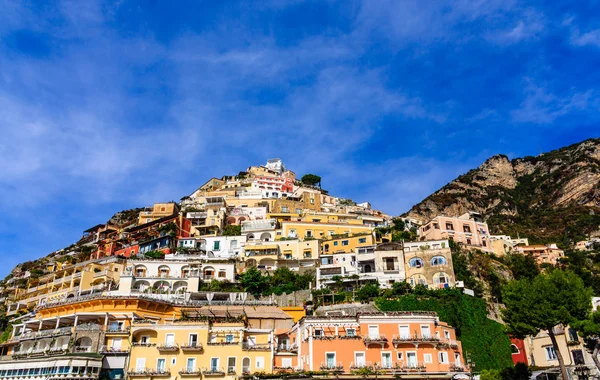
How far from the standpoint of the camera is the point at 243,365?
136 ft

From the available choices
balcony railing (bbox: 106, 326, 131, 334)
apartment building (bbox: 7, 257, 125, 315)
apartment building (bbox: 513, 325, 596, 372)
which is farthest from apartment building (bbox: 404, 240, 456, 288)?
apartment building (bbox: 7, 257, 125, 315)

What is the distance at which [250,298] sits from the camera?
5697 centimetres

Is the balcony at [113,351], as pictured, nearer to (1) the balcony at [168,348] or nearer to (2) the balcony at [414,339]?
(1) the balcony at [168,348]

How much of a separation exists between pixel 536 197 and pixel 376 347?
105 meters

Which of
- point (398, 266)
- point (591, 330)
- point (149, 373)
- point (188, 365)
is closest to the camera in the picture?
point (591, 330)

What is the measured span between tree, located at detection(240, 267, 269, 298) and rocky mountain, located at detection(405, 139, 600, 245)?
6131 centimetres

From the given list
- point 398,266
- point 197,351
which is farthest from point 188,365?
point 398,266

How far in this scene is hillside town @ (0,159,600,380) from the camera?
41.0 metres

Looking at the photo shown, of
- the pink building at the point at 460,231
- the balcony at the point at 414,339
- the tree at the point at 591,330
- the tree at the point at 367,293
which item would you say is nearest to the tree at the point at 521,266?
the pink building at the point at 460,231

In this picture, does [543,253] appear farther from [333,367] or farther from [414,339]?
[333,367]

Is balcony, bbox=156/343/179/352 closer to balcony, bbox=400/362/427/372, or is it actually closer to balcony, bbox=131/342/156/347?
balcony, bbox=131/342/156/347

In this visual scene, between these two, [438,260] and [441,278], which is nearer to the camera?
[441,278]

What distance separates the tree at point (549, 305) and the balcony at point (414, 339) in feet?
20.2

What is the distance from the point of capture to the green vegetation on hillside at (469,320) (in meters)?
48.6
